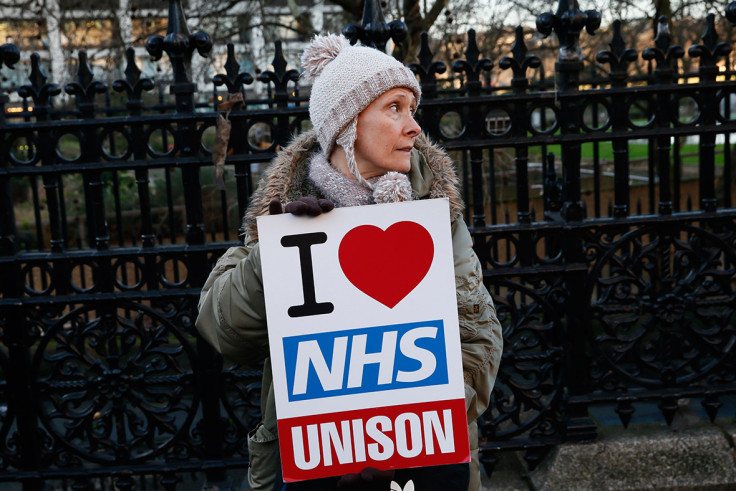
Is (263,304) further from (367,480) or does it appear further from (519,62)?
(519,62)

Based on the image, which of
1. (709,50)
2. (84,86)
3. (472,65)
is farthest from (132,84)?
(709,50)

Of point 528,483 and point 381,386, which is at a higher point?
point 381,386

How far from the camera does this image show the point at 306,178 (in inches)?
103

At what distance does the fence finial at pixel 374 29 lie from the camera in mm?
3990

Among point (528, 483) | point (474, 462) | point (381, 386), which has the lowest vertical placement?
point (528, 483)

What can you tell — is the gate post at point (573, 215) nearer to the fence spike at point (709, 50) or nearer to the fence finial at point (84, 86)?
the fence spike at point (709, 50)

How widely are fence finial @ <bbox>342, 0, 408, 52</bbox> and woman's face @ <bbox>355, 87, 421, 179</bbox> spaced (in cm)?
160

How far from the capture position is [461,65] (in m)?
4.14

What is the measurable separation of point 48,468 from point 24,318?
81cm

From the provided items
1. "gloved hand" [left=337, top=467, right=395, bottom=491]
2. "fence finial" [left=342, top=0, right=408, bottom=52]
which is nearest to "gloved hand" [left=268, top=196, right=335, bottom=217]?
"gloved hand" [left=337, top=467, right=395, bottom=491]

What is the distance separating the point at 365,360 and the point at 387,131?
0.68 m

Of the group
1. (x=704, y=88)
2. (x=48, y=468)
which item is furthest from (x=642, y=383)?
(x=48, y=468)

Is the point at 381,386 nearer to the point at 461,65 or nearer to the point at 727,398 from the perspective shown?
the point at 461,65

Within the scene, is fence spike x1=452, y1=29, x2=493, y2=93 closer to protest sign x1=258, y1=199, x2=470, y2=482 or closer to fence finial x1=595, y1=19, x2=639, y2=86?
fence finial x1=595, y1=19, x2=639, y2=86
